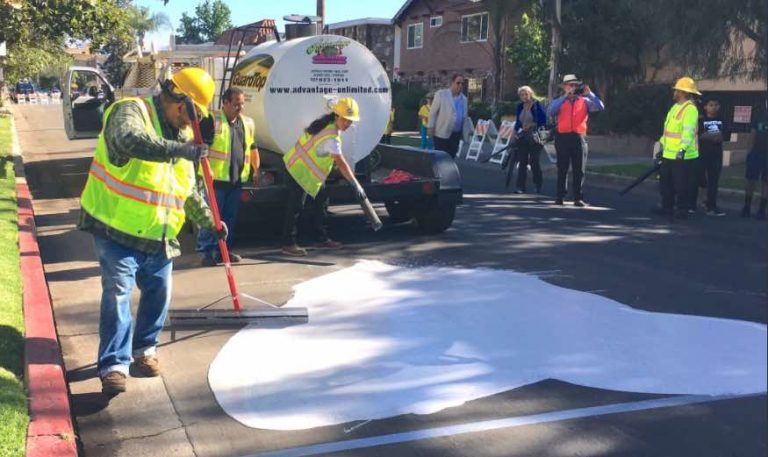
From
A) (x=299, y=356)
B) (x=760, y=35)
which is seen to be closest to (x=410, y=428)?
(x=299, y=356)

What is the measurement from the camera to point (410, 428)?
4.29 meters

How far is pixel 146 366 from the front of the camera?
498 centimetres

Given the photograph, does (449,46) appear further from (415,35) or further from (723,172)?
(723,172)

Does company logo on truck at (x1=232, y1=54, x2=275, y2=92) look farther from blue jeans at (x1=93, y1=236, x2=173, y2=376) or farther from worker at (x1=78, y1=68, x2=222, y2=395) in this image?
blue jeans at (x1=93, y1=236, x2=173, y2=376)

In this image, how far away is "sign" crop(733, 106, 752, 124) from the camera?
22.5 meters

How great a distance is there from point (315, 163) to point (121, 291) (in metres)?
3.62

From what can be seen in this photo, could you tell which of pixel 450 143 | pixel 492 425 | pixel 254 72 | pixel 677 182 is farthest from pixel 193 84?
pixel 450 143

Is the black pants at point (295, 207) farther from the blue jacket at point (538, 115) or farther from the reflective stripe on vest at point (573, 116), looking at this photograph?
the blue jacket at point (538, 115)

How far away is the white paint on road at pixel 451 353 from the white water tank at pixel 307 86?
2437 millimetres

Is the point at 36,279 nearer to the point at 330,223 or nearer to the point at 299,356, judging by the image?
the point at 299,356

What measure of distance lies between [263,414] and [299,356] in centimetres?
91

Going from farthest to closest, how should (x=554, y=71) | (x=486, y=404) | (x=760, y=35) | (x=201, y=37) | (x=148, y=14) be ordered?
(x=201, y=37) → (x=148, y=14) → (x=554, y=71) → (x=760, y=35) → (x=486, y=404)

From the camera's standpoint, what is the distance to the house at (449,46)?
35281 millimetres

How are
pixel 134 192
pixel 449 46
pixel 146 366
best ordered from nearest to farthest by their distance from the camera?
pixel 134 192 < pixel 146 366 < pixel 449 46
